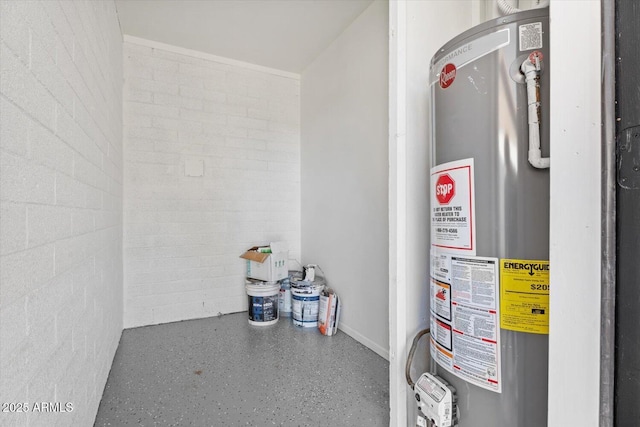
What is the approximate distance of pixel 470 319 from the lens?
97 centimetres

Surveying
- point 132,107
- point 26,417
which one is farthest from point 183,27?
point 26,417

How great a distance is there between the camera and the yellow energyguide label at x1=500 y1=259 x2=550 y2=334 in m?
0.87

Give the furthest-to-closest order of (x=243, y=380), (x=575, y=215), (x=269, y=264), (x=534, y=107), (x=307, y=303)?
(x=269, y=264), (x=307, y=303), (x=243, y=380), (x=534, y=107), (x=575, y=215)

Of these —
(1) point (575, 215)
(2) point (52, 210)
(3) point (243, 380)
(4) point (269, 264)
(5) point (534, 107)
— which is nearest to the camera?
(1) point (575, 215)

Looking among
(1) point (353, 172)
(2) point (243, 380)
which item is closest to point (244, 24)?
(1) point (353, 172)

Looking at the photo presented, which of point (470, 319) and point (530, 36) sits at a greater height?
point (530, 36)

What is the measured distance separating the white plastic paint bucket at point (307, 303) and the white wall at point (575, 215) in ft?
6.80

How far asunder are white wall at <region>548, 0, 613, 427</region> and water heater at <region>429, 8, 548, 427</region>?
10 cm

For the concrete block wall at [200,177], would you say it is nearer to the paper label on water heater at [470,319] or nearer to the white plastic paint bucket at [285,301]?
the white plastic paint bucket at [285,301]

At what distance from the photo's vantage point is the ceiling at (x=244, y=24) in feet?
7.75

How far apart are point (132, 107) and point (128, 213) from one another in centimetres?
95

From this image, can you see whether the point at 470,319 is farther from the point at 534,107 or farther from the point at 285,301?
the point at 285,301

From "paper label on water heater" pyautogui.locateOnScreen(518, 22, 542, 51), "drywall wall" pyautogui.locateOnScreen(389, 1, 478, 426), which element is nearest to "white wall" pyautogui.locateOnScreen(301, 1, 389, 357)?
"drywall wall" pyautogui.locateOnScreen(389, 1, 478, 426)

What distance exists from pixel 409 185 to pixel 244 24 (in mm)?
2196
